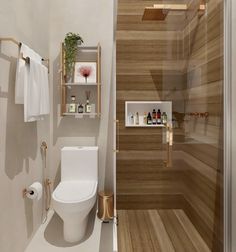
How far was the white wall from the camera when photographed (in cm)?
275

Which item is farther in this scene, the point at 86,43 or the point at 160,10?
the point at 86,43

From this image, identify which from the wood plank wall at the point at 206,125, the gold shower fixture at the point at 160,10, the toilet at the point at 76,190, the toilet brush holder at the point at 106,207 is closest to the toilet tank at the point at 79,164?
the toilet at the point at 76,190

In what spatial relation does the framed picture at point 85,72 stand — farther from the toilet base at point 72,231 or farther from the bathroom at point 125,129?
the toilet base at point 72,231

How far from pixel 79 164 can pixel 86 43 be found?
1459 millimetres

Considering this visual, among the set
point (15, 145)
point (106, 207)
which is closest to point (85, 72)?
point (15, 145)

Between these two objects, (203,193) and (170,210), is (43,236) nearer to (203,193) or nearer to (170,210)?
(170,210)

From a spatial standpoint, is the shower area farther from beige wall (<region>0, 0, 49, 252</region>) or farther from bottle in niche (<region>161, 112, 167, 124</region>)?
beige wall (<region>0, 0, 49, 252</region>)

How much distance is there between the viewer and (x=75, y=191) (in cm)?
217

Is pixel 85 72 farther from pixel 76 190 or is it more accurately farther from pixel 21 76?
pixel 76 190

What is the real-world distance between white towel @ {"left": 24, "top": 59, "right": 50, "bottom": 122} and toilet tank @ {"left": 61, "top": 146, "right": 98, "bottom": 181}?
0.63m

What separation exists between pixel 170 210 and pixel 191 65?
1194 millimetres

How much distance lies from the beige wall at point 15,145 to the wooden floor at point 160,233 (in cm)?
84

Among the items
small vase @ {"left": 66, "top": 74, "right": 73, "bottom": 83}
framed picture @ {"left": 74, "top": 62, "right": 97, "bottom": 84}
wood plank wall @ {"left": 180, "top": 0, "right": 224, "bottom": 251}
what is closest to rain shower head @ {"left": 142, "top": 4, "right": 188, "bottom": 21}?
wood plank wall @ {"left": 180, "top": 0, "right": 224, "bottom": 251}

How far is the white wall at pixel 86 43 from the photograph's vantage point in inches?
108
